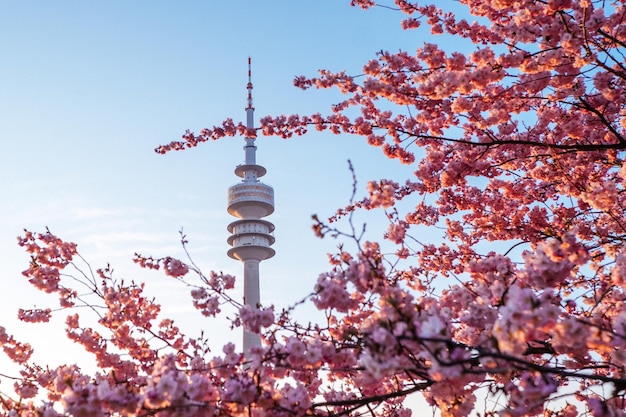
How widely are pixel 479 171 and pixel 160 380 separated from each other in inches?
230

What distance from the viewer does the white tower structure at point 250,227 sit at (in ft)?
186

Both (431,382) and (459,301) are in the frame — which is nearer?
(431,382)

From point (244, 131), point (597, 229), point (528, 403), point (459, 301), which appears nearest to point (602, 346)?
point (528, 403)

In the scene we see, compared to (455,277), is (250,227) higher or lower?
higher

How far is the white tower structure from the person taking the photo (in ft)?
186

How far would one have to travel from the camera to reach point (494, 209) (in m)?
9.25

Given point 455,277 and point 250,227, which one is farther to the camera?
point 250,227

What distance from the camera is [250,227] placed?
5662cm

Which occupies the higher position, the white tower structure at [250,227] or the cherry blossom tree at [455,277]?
the white tower structure at [250,227]

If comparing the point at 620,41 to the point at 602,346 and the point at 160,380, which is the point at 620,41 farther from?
the point at 160,380

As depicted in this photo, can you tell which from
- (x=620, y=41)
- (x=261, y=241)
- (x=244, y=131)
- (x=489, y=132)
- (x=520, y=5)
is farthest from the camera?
(x=261, y=241)

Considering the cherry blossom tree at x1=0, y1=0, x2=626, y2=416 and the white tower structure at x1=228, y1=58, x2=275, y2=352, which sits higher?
the white tower structure at x1=228, y1=58, x2=275, y2=352

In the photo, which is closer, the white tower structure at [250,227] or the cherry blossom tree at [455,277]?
the cherry blossom tree at [455,277]

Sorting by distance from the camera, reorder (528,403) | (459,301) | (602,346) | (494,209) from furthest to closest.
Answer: (494,209) → (459,301) → (528,403) → (602,346)
